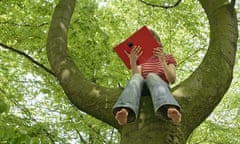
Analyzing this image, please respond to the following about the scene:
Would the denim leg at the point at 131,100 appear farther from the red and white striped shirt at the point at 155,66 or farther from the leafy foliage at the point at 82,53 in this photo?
the leafy foliage at the point at 82,53

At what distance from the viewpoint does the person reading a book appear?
2350mm

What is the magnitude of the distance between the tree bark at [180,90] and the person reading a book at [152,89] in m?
0.13

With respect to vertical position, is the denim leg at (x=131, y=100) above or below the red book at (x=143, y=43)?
below

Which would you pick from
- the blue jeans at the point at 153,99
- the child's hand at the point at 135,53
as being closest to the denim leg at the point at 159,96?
the blue jeans at the point at 153,99

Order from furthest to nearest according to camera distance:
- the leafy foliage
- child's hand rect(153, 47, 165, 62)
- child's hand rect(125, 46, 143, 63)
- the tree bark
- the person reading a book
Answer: the leafy foliage < child's hand rect(125, 46, 143, 63) < child's hand rect(153, 47, 165, 62) < the tree bark < the person reading a book

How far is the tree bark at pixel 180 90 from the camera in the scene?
2.54 m

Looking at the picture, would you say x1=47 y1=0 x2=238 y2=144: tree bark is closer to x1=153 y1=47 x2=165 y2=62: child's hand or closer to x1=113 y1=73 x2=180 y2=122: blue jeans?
x1=113 y1=73 x2=180 y2=122: blue jeans

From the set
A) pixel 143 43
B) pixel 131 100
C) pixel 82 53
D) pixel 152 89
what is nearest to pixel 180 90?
pixel 152 89

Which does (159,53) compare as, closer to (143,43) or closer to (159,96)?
(143,43)

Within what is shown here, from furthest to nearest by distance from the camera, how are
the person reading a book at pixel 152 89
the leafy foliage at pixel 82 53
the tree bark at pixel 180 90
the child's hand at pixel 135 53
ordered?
the leafy foliage at pixel 82 53
the child's hand at pixel 135 53
the tree bark at pixel 180 90
the person reading a book at pixel 152 89

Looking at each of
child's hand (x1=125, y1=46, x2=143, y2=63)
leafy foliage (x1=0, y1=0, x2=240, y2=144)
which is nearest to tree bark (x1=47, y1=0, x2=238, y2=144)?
child's hand (x1=125, y1=46, x2=143, y2=63)

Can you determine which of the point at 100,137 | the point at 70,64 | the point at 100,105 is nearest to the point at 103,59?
the point at 100,137

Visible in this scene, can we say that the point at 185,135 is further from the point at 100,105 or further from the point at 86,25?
the point at 86,25

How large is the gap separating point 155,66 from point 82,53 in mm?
3324
